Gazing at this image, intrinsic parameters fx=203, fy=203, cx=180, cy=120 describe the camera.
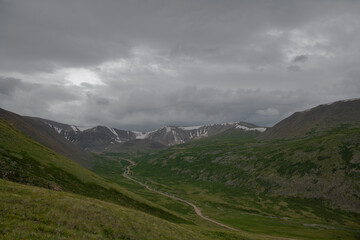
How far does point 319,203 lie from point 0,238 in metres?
147

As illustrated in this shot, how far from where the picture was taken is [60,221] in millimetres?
20594

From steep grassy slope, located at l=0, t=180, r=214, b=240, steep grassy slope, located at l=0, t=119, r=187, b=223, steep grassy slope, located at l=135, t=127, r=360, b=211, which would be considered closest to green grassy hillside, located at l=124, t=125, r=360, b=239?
steep grassy slope, located at l=135, t=127, r=360, b=211

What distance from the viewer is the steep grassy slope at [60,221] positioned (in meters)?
16.6

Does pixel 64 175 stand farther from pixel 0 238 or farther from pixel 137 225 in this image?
pixel 0 238

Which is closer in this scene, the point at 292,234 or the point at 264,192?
the point at 292,234

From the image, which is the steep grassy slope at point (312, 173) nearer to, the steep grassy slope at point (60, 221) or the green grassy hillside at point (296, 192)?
the green grassy hillside at point (296, 192)

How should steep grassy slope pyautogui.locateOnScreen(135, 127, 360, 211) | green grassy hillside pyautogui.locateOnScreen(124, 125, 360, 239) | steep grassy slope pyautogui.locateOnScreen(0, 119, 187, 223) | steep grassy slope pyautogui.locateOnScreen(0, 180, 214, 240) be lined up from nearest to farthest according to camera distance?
steep grassy slope pyautogui.locateOnScreen(0, 180, 214, 240)
steep grassy slope pyautogui.locateOnScreen(0, 119, 187, 223)
green grassy hillside pyautogui.locateOnScreen(124, 125, 360, 239)
steep grassy slope pyautogui.locateOnScreen(135, 127, 360, 211)

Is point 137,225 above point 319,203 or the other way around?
above

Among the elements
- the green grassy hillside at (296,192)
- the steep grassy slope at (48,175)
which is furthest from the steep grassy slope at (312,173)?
the steep grassy slope at (48,175)

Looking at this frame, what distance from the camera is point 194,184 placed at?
199 metres

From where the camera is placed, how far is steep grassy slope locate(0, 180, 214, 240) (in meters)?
16.6

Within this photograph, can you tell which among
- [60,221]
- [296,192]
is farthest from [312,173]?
[60,221]

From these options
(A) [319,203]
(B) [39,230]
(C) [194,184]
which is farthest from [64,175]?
(C) [194,184]

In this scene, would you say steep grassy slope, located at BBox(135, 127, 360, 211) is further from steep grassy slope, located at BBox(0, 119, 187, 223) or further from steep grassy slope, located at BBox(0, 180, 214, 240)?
steep grassy slope, located at BBox(0, 180, 214, 240)
